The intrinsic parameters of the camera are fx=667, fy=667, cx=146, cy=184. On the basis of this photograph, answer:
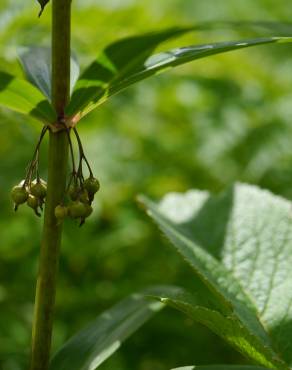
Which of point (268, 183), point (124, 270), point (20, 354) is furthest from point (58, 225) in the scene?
point (268, 183)

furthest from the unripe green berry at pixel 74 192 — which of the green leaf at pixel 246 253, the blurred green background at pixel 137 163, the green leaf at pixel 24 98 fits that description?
the blurred green background at pixel 137 163

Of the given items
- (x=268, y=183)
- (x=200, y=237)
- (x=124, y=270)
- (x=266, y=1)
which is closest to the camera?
(x=200, y=237)

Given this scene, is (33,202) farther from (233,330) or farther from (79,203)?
(233,330)

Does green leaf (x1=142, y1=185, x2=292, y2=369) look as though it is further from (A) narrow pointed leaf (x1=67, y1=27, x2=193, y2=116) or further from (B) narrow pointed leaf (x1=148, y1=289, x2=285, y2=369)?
(A) narrow pointed leaf (x1=67, y1=27, x2=193, y2=116)

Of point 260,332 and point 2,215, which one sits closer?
point 260,332

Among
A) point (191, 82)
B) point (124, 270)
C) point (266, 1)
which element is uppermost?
point (266, 1)

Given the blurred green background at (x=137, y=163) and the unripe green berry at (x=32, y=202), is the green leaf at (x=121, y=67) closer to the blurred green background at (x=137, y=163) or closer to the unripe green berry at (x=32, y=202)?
the unripe green berry at (x=32, y=202)

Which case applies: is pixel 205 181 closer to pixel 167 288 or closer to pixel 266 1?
pixel 167 288
